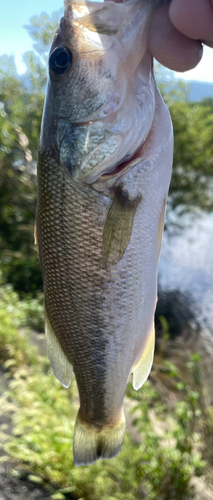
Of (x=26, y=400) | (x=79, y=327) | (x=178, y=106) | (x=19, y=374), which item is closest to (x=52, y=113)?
(x=79, y=327)

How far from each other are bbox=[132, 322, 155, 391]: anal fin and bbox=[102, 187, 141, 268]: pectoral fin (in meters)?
0.32

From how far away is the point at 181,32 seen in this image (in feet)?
2.23

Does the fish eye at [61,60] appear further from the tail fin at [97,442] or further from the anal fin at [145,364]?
the tail fin at [97,442]

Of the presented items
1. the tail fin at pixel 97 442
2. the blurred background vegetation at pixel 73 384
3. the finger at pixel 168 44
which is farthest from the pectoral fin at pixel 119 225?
the blurred background vegetation at pixel 73 384

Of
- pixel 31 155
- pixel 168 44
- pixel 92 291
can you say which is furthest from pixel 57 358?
pixel 31 155

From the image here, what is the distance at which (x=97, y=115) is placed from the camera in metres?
0.77

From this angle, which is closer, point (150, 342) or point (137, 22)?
point (137, 22)

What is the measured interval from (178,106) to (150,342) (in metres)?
4.68

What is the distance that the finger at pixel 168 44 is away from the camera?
2.29ft

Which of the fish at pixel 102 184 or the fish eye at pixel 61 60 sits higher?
the fish eye at pixel 61 60

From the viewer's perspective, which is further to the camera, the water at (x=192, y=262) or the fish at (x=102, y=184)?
the water at (x=192, y=262)

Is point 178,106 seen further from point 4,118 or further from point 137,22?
point 137,22

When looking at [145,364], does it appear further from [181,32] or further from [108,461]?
[108,461]

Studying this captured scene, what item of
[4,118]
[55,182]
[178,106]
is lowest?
[55,182]
